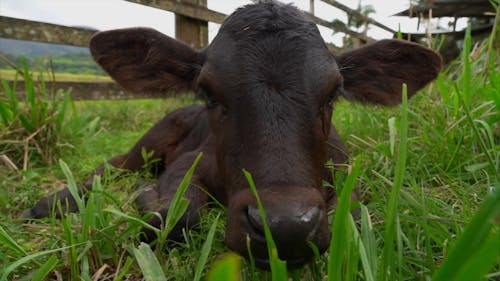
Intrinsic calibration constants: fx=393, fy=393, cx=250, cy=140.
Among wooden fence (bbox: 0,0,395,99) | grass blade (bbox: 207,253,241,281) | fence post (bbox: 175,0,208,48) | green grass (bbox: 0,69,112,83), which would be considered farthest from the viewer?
fence post (bbox: 175,0,208,48)

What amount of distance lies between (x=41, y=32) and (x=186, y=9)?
90.4 inches

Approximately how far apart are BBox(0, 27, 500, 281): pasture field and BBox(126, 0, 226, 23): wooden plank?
2240 mm

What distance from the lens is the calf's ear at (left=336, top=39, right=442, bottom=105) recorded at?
2250 millimetres

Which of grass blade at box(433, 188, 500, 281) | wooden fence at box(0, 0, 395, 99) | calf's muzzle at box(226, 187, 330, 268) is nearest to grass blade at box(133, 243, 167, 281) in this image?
calf's muzzle at box(226, 187, 330, 268)

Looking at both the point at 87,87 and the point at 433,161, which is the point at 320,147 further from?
the point at 87,87

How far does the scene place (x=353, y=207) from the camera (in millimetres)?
1254

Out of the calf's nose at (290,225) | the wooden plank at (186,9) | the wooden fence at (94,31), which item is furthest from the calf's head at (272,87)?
the wooden plank at (186,9)

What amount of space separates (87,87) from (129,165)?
3.21 metres

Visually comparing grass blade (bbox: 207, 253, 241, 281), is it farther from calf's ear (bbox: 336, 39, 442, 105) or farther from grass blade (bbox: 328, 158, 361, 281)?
calf's ear (bbox: 336, 39, 442, 105)

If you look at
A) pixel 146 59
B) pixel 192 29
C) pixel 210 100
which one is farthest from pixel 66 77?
pixel 210 100

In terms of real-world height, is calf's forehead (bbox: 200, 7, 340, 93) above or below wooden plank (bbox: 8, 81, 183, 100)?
above

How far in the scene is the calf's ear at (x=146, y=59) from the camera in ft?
7.29

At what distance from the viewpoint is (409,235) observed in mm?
1245

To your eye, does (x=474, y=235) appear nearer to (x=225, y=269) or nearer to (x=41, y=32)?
(x=225, y=269)
